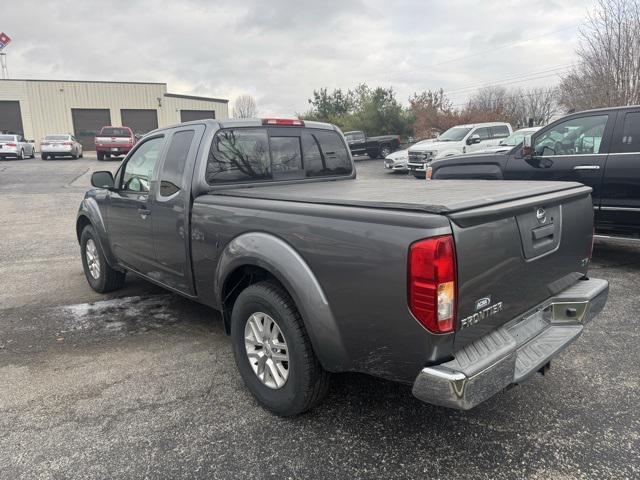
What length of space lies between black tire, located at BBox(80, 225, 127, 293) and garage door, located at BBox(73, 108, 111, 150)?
135 feet

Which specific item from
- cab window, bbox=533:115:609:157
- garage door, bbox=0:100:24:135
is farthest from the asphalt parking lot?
garage door, bbox=0:100:24:135

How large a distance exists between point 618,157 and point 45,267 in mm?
7625

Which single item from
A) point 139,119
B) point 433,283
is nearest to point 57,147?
point 139,119

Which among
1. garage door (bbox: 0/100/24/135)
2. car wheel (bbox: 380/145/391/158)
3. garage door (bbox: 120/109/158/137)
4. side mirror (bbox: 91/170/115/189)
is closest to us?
side mirror (bbox: 91/170/115/189)

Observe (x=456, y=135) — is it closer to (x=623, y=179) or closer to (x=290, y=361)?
(x=623, y=179)

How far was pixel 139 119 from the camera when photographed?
141 ft

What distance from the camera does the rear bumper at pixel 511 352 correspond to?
6.91 ft

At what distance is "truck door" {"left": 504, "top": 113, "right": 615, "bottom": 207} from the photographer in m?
5.82

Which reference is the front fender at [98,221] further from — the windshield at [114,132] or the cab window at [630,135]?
the windshield at [114,132]

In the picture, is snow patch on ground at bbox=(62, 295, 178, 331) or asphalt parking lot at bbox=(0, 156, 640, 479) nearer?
asphalt parking lot at bbox=(0, 156, 640, 479)

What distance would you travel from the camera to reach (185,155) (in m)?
3.75

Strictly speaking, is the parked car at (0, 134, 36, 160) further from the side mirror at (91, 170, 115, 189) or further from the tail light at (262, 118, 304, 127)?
the tail light at (262, 118, 304, 127)

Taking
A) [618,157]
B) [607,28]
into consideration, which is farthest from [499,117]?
[618,157]

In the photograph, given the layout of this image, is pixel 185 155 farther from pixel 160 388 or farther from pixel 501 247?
pixel 501 247
